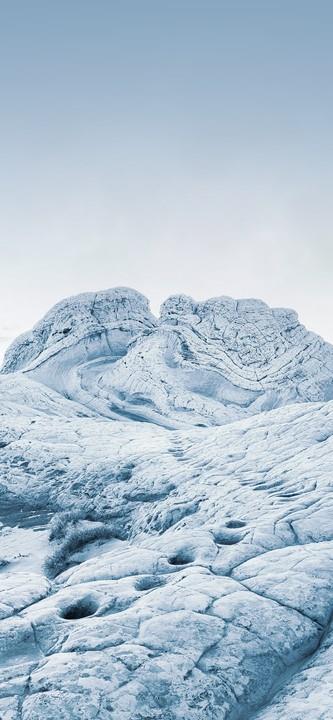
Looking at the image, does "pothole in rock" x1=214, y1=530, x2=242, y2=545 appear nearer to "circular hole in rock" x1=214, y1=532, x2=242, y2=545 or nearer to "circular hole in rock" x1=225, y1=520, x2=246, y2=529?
"circular hole in rock" x1=214, y1=532, x2=242, y2=545

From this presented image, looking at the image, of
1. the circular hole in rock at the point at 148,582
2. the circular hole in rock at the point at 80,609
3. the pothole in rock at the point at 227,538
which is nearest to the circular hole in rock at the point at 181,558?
the pothole in rock at the point at 227,538

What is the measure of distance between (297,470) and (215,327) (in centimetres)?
3315

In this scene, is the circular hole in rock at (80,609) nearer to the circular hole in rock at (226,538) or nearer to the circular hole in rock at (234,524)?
the circular hole in rock at (226,538)

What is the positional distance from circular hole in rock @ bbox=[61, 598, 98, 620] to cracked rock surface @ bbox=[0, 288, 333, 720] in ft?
0.10

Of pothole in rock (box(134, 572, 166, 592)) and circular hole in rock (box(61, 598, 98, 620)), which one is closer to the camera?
circular hole in rock (box(61, 598, 98, 620))

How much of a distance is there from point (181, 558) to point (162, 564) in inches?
23.1

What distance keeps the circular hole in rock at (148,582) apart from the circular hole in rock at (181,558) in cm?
92

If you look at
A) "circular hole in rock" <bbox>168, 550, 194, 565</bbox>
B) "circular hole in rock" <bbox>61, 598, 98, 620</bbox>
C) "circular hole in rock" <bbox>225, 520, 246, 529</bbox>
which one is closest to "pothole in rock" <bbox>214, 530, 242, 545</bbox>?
"circular hole in rock" <bbox>225, 520, 246, 529</bbox>

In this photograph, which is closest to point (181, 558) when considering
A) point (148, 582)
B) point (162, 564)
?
point (162, 564)

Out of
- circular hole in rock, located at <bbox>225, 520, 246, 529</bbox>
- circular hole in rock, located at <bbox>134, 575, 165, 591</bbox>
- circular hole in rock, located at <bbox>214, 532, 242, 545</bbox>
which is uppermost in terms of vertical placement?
circular hole in rock, located at <bbox>225, 520, 246, 529</bbox>

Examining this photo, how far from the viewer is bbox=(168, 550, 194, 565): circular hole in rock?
30.6 ft

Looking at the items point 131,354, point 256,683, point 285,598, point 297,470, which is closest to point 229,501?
point 297,470

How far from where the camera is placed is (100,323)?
137 ft

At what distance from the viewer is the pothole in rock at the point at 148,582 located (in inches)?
321
